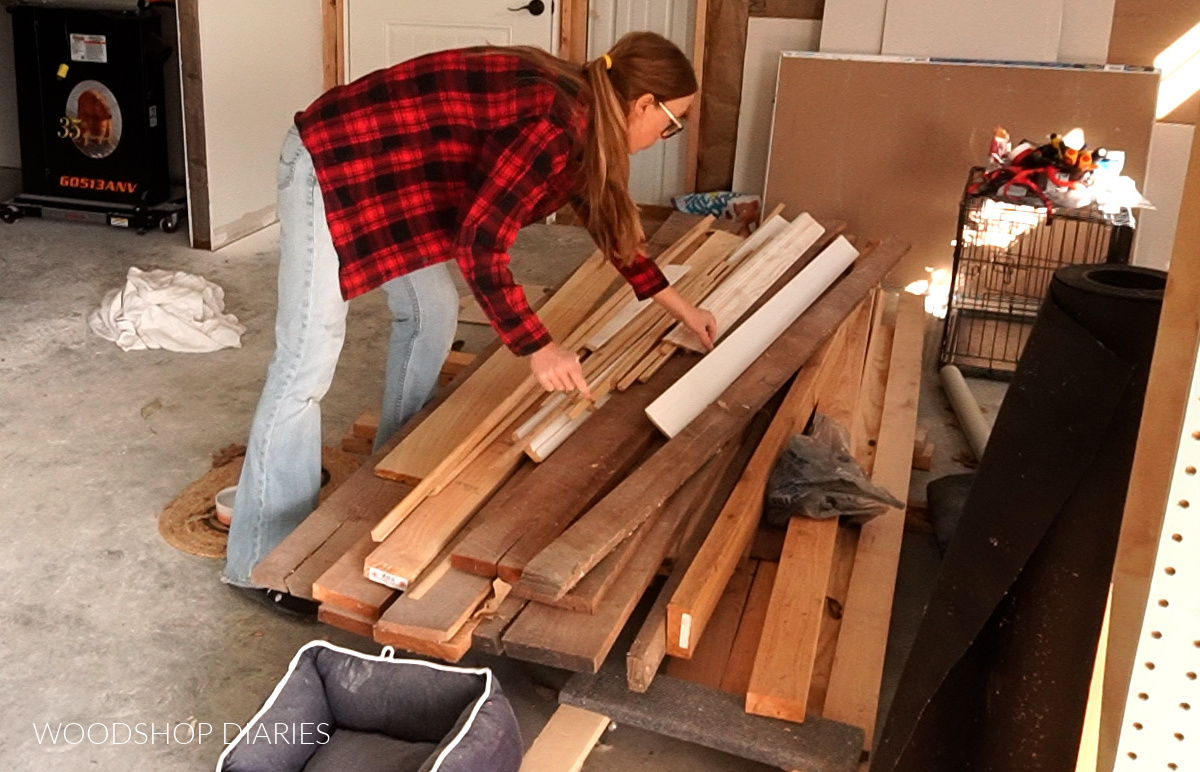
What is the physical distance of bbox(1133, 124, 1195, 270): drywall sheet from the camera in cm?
530

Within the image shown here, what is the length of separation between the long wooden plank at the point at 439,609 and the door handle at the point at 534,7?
4.36 metres

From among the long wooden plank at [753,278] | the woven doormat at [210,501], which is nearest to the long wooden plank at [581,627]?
the woven doormat at [210,501]

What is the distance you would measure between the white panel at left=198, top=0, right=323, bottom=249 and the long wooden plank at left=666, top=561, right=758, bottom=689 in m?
3.79

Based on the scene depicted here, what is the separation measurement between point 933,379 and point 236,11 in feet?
11.7

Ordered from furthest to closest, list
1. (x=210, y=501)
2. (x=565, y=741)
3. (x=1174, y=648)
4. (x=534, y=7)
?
(x=534, y=7)
(x=210, y=501)
(x=565, y=741)
(x=1174, y=648)

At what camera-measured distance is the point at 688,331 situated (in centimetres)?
328

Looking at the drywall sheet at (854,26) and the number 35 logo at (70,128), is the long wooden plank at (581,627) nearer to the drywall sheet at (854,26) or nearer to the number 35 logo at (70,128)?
the drywall sheet at (854,26)

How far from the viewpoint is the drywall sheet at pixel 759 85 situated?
5.71 metres

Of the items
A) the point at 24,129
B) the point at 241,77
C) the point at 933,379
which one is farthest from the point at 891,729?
the point at 24,129

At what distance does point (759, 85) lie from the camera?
19.2 ft

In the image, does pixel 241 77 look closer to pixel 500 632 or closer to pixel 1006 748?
pixel 500 632

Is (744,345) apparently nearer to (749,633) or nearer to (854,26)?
(749,633)

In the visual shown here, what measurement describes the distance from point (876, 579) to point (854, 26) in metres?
3.51

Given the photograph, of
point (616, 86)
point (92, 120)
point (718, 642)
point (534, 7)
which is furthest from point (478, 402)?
point (92, 120)
